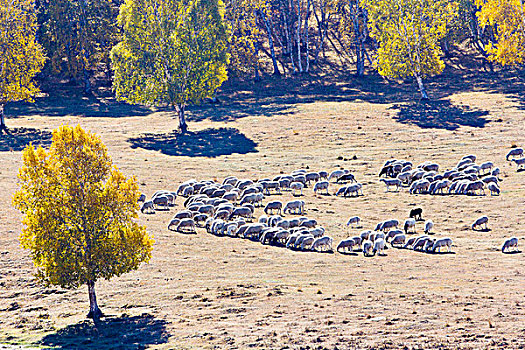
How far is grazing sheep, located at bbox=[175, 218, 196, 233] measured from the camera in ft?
148

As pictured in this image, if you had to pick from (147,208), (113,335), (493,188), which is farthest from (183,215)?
(493,188)

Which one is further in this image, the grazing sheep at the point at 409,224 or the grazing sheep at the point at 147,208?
the grazing sheep at the point at 147,208

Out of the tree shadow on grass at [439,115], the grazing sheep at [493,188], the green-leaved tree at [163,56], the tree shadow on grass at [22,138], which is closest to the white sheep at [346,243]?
the grazing sheep at [493,188]

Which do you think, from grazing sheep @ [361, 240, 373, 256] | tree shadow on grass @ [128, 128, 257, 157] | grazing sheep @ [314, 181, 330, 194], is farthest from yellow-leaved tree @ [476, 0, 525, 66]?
grazing sheep @ [361, 240, 373, 256]

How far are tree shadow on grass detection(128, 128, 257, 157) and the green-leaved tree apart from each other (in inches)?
140

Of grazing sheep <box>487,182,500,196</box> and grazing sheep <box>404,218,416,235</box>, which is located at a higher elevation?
grazing sheep <box>487,182,500,196</box>

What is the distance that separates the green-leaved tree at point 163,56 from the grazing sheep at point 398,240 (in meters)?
47.8

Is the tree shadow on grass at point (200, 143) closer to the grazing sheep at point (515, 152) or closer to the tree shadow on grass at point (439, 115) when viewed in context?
the tree shadow on grass at point (439, 115)

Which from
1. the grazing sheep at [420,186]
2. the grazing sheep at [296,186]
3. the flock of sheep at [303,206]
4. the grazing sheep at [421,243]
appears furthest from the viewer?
the grazing sheep at [296,186]

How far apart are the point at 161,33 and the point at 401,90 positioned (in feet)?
120

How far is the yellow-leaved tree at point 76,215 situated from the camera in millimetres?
30141

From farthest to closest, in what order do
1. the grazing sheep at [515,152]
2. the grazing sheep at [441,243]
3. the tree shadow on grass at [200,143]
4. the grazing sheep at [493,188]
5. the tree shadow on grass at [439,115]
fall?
1. the tree shadow on grass at [439,115]
2. the tree shadow on grass at [200,143]
3. the grazing sheep at [515,152]
4. the grazing sheep at [493,188]
5. the grazing sheep at [441,243]

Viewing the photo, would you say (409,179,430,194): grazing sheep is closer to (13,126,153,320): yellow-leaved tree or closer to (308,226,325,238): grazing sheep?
(308,226,325,238): grazing sheep

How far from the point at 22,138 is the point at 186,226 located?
41.2 metres
